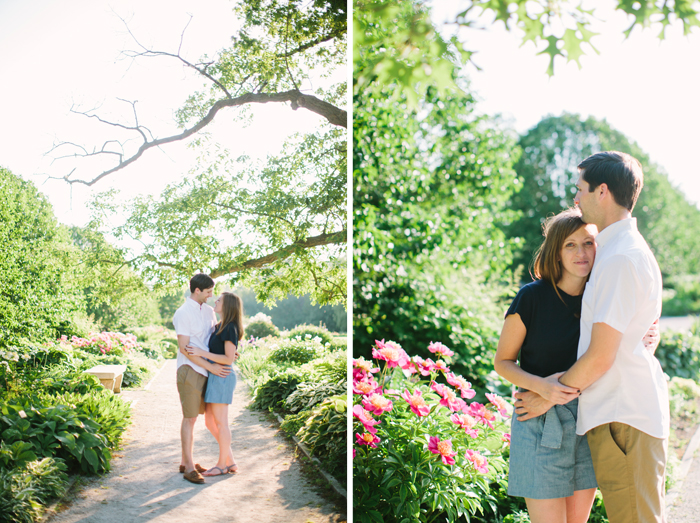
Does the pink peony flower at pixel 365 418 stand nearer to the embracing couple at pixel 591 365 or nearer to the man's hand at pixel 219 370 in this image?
the embracing couple at pixel 591 365

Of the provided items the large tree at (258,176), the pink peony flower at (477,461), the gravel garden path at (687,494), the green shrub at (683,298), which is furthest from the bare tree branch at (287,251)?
the green shrub at (683,298)

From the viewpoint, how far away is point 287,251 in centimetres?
239

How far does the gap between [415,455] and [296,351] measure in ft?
2.81

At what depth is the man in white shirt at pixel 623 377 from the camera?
145 cm

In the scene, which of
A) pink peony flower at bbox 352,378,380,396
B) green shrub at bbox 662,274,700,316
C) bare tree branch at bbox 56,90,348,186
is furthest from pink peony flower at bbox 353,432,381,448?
green shrub at bbox 662,274,700,316

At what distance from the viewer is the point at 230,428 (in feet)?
7.50

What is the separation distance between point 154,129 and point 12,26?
765 millimetres

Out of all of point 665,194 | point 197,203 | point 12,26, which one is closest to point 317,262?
point 197,203

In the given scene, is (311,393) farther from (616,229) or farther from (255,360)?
(616,229)

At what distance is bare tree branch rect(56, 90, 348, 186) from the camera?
218 centimetres

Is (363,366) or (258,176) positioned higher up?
(258,176)

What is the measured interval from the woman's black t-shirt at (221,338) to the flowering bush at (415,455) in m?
0.66

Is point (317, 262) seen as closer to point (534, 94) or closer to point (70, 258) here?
point (70, 258)

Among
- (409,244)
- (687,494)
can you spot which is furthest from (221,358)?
(687,494)
